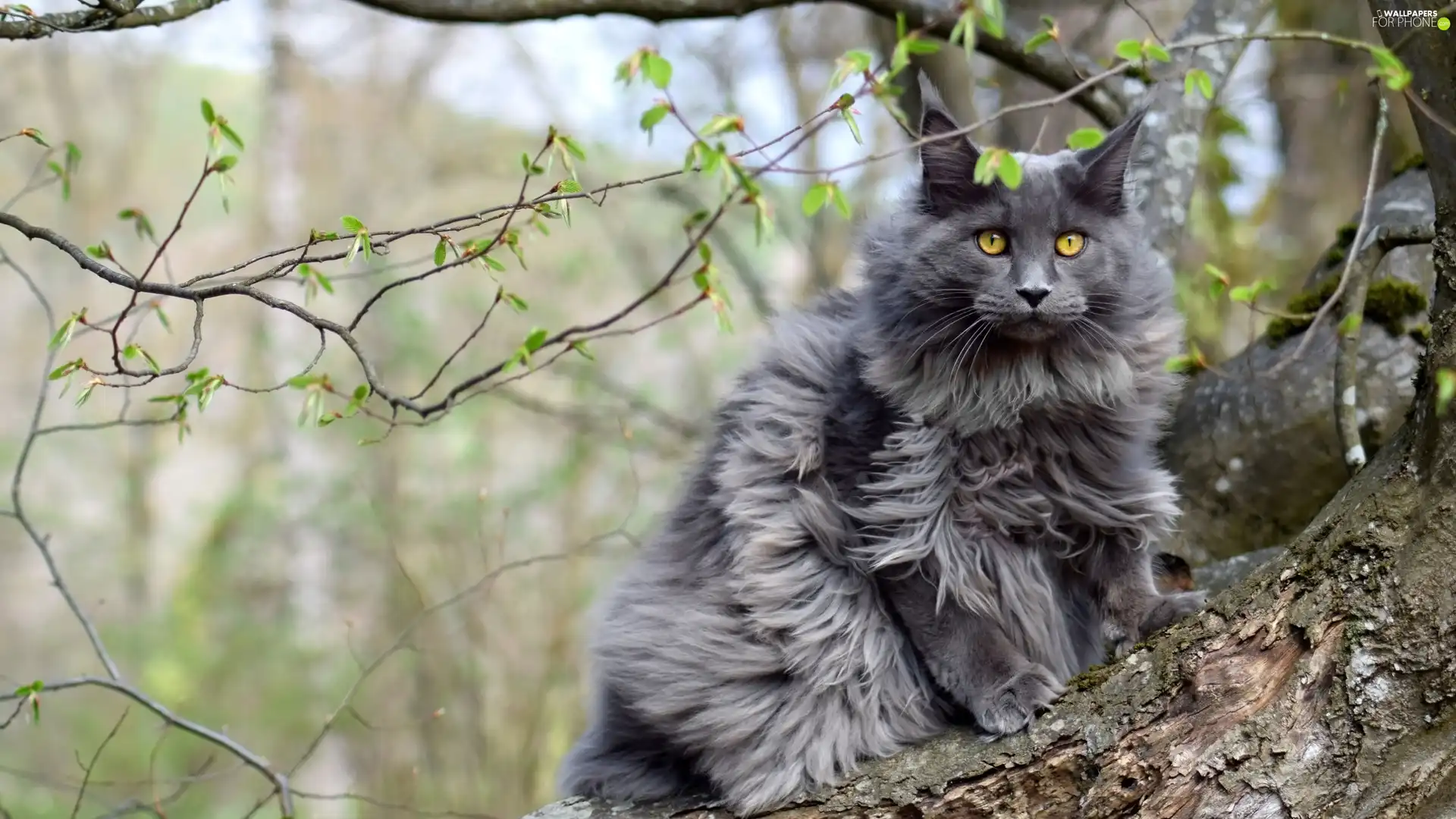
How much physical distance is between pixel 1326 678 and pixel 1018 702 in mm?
604

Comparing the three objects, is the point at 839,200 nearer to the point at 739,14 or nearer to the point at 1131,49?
the point at 1131,49

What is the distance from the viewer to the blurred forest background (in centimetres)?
698

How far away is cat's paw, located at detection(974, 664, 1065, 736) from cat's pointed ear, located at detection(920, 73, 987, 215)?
1092 mm

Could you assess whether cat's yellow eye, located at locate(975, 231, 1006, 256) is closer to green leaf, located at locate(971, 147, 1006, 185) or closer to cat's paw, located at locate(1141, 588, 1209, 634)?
green leaf, located at locate(971, 147, 1006, 185)

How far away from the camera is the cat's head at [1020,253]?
7.93 feet

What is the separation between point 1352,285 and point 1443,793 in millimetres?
1365

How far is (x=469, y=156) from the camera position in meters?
8.66

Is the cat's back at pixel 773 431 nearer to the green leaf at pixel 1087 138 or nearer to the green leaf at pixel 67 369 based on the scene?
the green leaf at pixel 1087 138

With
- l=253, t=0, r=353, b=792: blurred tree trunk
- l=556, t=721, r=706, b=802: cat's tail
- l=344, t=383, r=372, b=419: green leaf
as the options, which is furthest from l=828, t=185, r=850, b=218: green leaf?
l=253, t=0, r=353, b=792: blurred tree trunk

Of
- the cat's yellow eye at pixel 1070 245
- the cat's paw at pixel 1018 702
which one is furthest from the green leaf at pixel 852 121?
the cat's paw at pixel 1018 702

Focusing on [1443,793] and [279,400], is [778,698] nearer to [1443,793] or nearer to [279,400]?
[1443,793]

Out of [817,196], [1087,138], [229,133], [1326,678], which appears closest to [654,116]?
[817,196]

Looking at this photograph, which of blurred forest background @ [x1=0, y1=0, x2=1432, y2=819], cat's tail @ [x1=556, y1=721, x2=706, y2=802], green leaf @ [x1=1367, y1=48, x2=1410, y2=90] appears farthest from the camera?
blurred forest background @ [x1=0, y1=0, x2=1432, y2=819]

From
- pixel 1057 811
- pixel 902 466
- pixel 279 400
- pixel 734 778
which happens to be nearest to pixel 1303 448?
pixel 902 466
